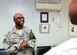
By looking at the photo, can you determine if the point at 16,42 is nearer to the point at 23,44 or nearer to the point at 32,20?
the point at 23,44

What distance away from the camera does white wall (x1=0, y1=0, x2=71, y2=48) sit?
14.1ft

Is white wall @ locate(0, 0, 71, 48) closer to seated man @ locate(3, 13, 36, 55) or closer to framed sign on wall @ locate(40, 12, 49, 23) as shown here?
framed sign on wall @ locate(40, 12, 49, 23)

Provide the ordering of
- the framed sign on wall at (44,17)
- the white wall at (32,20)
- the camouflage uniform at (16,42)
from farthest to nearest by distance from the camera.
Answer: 1. the framed sign on wall at (44,17)
2. the white wall at (32,20)
3. the camouflage uniform at (16,42)

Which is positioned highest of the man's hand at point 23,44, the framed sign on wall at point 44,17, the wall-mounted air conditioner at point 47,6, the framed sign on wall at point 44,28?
the wall-mounted air conditioner at point 47,6

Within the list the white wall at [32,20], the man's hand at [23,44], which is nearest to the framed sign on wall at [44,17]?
the white wall at [32,20]

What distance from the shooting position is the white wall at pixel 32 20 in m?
4.30

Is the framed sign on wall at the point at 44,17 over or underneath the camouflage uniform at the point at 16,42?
over

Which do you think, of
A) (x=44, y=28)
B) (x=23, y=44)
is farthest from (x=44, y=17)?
(x=23, y=44)

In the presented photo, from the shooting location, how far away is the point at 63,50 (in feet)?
1.33

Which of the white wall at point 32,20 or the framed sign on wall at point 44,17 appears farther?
the framed sign on wall at point 44,17

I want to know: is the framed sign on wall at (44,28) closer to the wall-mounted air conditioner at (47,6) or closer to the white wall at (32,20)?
Answer: the white wall at (32,20)

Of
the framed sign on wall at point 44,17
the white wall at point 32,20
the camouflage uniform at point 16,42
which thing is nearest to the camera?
the camouflage uniform at point 16,42

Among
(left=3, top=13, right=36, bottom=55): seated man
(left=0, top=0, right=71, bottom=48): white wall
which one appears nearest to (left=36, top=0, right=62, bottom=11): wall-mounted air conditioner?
(left=0, top=0, right=71, bottom=48): white wall

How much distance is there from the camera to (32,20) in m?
4.43
